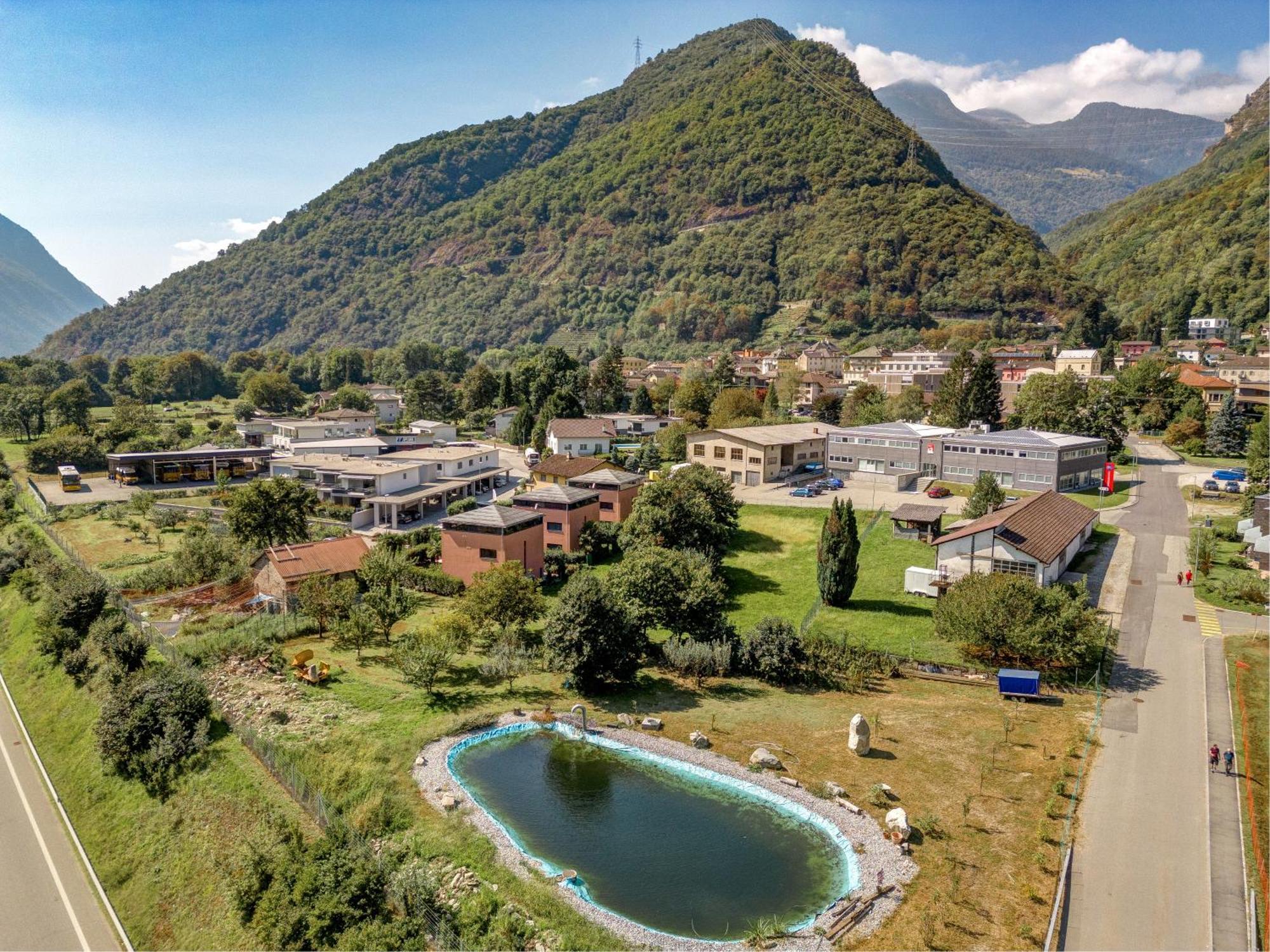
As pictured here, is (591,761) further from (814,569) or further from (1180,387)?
(1180,387)

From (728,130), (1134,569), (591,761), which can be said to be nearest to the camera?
(591,761)

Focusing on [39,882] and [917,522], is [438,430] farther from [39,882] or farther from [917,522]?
[39,882]

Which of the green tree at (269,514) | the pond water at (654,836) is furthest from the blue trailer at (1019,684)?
the green tree at (269,514)

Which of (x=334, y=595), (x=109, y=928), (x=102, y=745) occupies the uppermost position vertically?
(x=334, y=595)

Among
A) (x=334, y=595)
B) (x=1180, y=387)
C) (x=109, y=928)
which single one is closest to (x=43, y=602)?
(x=334, y=595)

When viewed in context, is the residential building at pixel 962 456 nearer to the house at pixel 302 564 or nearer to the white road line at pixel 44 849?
the house at pixel 302 564

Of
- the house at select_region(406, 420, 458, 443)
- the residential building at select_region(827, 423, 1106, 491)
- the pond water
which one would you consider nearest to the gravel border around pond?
the pond water

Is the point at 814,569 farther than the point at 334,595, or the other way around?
the point at 814,569
